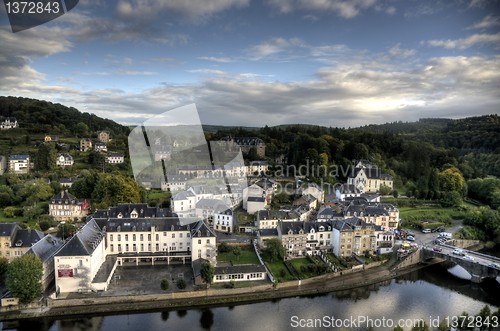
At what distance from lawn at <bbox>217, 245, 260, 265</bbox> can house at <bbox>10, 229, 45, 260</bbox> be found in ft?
40.5

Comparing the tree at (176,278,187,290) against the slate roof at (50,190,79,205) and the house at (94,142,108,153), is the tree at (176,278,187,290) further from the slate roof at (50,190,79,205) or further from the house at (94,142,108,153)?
the house at (94,142,108,153)

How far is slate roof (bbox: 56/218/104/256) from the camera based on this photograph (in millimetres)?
21078

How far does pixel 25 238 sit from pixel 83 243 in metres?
5.60

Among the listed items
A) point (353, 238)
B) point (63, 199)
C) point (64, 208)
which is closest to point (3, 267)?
point (64, 208)

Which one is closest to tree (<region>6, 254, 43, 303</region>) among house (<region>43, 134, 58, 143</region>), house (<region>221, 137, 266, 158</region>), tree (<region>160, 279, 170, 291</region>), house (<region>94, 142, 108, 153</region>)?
tree (<region>160, 279, 170, 291</region>)

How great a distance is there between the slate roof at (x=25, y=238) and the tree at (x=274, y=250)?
1547cm

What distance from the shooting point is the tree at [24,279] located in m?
19.1

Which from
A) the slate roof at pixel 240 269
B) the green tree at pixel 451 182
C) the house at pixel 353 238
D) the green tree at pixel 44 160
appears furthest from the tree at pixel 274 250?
the green tree at pixel 44 160

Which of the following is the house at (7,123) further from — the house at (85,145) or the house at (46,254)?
the house at (46,254)

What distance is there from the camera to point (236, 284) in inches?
898

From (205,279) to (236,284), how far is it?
81.6 inches

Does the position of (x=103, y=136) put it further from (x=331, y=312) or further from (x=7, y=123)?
(x=331, y=312)

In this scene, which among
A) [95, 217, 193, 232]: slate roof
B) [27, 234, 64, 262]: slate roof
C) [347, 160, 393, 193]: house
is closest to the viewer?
[27, 234, 64, 262]: slate roof

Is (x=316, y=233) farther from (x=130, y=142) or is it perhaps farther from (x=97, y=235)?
(x=130, y=142)
